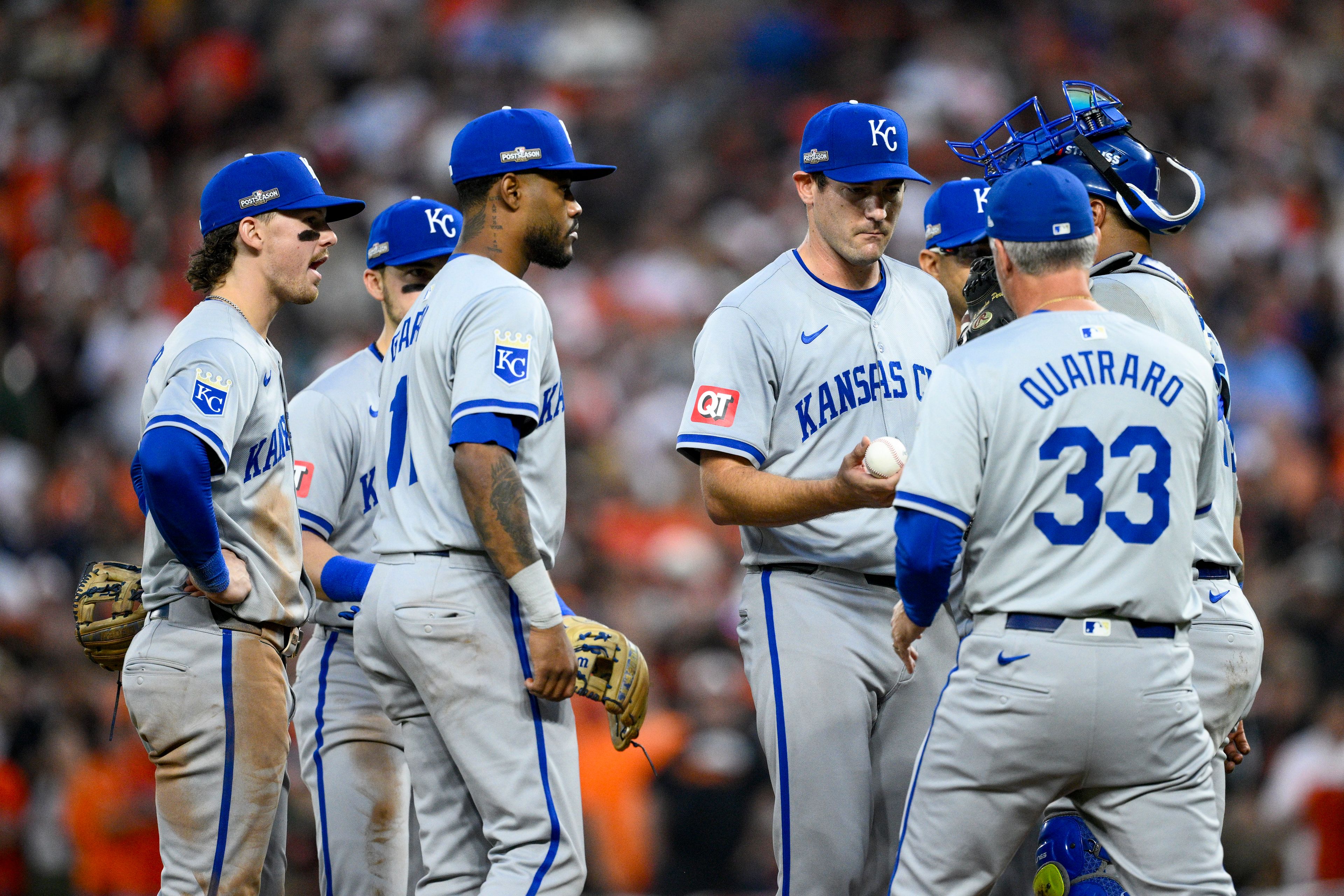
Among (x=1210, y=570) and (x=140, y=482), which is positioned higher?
(x=140, y=482)

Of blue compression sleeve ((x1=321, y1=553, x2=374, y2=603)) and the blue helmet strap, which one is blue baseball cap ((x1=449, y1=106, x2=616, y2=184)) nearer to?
blue compression sleeve ((x1=321, y1=553, x2=374, y2=603))

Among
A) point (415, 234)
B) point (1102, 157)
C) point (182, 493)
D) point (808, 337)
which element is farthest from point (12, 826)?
point (1102, 157)

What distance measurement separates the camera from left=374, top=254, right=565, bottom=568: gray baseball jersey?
13.0ft

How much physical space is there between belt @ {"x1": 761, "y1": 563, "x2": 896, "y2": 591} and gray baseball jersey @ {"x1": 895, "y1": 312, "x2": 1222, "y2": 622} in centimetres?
77

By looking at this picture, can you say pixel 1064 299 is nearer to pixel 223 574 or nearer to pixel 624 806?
pixel 223 574

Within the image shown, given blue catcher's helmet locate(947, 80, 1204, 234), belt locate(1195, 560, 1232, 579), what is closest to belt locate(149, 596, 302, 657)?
blue catcher's helmet locate(947, 80, 1204, 234)

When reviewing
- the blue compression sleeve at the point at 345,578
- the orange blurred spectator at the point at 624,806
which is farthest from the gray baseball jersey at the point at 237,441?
the orange blurred spectator at the point at 624,806

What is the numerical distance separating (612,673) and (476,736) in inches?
17.1

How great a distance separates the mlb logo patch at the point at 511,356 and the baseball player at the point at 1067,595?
1098mm

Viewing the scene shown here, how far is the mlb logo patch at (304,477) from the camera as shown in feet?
17.1

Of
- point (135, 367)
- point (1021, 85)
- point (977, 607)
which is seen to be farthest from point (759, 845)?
point (1021, 85)

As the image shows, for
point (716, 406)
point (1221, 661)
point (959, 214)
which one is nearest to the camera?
point (1221, 661)

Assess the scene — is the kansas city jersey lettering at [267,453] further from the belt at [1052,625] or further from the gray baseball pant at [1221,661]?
the gray baseball pant at [1221,661]

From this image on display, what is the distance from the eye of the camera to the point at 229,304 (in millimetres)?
4492
